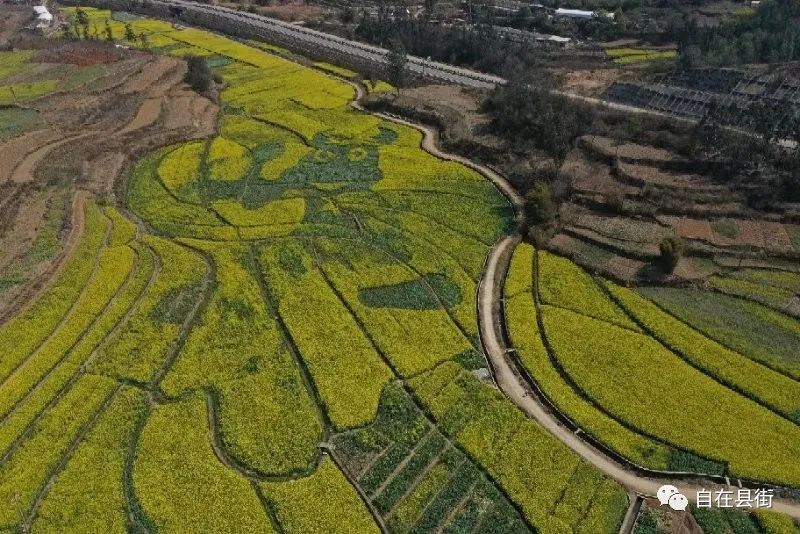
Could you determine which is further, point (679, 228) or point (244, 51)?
point (244, 51)

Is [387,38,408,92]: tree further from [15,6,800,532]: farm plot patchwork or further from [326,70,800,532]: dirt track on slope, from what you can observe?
[326,70,800,532]: dirt track on slope

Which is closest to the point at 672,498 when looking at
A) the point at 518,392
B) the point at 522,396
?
the point at 522,396

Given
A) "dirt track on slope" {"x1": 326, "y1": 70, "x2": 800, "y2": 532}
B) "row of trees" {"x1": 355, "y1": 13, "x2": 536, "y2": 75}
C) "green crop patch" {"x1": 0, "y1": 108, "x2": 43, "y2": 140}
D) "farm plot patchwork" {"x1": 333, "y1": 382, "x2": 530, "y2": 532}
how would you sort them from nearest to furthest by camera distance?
1. "farm plot patchwork" {"x1": 333, "y1": 382, "x2": 530, "y2": 532}
2. "dirt track on slope" {"x1": 326, "y1": 70, "x2": 800, "y2": 532}
3. "green crop patch" {"x1": 0, "y1": 108, "x2": 43, "y2": 140}
4. "row of trees" {"x1": 355, "y1": 13, "x2": 536, "y2": 75}

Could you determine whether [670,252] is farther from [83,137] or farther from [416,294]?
[83,137]

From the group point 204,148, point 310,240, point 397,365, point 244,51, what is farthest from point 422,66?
point 397,365

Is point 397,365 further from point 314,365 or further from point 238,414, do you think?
point 238,414

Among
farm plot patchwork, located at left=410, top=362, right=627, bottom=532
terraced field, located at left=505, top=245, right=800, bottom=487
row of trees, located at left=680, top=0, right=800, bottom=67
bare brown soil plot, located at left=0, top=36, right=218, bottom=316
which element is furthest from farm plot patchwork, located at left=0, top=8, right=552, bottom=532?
row of trees, located at left=680, top=0, right=800, bottom=67

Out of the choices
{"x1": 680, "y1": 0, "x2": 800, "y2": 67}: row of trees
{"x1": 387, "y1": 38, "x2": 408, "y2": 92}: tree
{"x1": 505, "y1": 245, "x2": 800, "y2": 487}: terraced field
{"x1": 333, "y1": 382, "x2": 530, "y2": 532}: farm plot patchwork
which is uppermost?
{"x1": 680, "y1": 0, "x2": 800, "y2": 67}: row of trees
